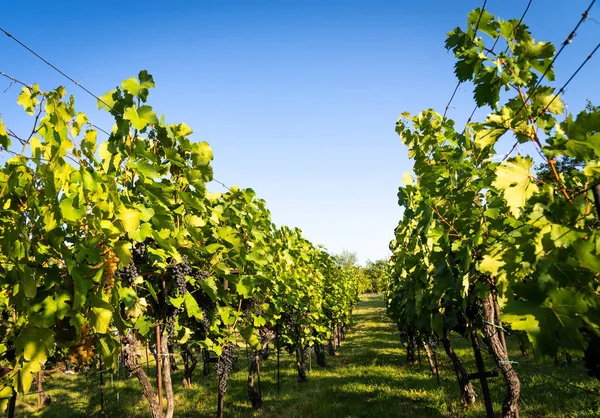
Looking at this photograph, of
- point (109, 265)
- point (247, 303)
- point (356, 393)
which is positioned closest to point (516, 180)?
point (109, 265)

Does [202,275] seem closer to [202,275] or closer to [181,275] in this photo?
[202,275]

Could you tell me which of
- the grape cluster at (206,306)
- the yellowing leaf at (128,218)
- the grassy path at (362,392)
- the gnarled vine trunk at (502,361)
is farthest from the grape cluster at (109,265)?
the grassy path at (362,392)

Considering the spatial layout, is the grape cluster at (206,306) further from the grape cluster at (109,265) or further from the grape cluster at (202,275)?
the grape cluster at (109,265)

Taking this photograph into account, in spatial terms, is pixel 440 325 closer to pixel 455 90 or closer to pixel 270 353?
pixel 455 90

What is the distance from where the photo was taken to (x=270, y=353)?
862 inches

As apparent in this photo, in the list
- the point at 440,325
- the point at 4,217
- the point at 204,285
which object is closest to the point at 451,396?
the point at 440,325

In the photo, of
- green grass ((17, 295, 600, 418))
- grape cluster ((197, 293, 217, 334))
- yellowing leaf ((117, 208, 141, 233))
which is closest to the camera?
yellowing leaf ((117, 208, 141, 233))

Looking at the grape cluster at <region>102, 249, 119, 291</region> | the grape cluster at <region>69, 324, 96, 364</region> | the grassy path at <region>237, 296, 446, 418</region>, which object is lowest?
the grassy path at <region>237, 296, 446, 418</region>

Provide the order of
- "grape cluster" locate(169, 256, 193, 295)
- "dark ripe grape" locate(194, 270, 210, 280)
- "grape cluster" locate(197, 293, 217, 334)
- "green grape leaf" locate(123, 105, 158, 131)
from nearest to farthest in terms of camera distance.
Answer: "green grape leaf" locate(123, 105, 158, 131) < "grape cluster" locate(169, 256, 193, 295) < "dark ripe grape" locate(194, 270, 210, 280) < "grape cluster" locate(197, 293, 217, 334)

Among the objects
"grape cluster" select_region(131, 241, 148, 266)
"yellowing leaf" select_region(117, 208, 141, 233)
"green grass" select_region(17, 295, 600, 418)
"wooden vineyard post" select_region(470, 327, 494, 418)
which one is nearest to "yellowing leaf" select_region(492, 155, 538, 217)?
"yellowing leaf" select_region(117, 208, 141, 233)

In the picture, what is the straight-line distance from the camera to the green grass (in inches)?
344

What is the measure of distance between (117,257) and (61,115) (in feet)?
3.54

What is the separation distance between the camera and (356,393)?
37.6 feet

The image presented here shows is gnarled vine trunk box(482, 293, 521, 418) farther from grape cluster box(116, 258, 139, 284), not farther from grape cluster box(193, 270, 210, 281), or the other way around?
grape cluster box(116, 258, 139, 284)
